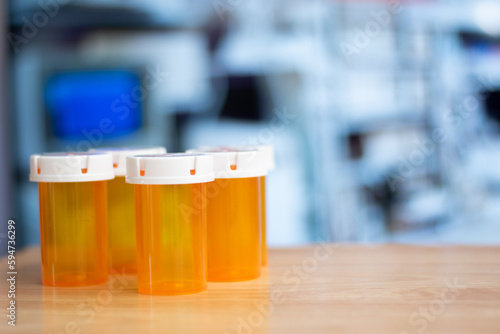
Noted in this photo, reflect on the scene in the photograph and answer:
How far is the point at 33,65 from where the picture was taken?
8.49 ft

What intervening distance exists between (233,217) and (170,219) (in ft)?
0.39

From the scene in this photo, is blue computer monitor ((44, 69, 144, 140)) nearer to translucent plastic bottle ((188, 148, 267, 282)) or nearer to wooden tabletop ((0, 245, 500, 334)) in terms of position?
wooden tabletop ((0, 245, 500, 334))

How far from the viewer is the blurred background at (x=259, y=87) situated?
258 cm

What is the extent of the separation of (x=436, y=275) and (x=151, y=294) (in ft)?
1.33

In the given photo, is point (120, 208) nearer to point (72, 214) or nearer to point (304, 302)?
point (72, 214)

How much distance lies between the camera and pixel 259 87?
2.59 metres

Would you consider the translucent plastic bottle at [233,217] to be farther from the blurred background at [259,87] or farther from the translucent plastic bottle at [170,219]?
the blurred background at [259,87]

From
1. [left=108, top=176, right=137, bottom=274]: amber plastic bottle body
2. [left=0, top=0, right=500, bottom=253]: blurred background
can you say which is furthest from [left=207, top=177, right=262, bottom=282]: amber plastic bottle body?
[left=0, top=0, right=500, bottom=253]: blurred background

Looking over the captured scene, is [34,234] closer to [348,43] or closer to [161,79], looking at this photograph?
[161,79]

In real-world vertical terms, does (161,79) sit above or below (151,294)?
above

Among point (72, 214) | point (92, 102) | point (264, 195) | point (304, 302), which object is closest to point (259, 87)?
point (92, 102)

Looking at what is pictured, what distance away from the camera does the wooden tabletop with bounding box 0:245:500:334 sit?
2.33ft

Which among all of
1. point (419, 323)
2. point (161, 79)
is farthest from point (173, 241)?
point (161, 79)

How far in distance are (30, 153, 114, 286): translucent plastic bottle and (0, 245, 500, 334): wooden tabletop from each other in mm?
31
